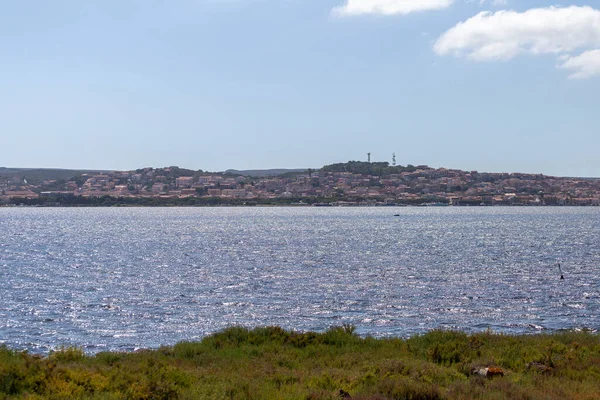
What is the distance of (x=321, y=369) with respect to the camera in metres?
16.4

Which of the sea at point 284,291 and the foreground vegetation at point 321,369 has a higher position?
the foreground vegetation at point 321,369

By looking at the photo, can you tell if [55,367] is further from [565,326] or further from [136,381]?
[565,326]

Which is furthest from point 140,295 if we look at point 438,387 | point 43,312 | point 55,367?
point 438,387

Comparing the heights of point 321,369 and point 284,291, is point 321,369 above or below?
above

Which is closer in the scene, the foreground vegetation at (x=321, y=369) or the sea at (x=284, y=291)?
the foreground vegetation at (x=321, y=369)

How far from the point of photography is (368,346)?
20.0m

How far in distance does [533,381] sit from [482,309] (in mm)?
18827

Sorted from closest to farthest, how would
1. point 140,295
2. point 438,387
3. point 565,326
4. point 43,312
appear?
point 438,387, point 565,326, point 43,312, point 140,295

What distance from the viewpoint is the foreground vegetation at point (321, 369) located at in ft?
42.7

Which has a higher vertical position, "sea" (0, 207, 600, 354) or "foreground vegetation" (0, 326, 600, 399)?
"foreground vegetation" (0, 326, 600, 399)

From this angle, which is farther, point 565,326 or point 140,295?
point 140,295

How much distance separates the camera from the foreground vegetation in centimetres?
1302

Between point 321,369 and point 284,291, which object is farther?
point 284,291

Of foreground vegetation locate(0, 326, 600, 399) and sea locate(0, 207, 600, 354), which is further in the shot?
sea locate(0, 207, 600, 354)
